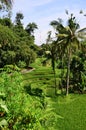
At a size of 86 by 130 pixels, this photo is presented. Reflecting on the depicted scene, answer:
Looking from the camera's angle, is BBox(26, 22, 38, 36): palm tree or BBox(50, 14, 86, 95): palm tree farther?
BBox(26, 22, 38, 36): palm tree

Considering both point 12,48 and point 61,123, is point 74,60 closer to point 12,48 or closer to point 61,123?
point 61,123

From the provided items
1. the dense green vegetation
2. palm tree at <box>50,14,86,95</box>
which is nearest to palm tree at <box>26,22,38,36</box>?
the dense green vegetation

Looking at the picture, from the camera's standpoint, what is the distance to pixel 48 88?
37.4 metres

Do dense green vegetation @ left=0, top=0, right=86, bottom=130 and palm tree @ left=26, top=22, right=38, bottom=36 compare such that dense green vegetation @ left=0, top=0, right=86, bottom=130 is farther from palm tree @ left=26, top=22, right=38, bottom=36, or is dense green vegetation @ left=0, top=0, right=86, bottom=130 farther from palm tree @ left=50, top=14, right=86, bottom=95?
palm tree @ left=26, top=22, right=38, bottom=36

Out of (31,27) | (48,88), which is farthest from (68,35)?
(31,27)

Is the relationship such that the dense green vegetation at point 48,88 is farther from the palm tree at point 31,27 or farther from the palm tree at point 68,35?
the palm tree at point 31,27

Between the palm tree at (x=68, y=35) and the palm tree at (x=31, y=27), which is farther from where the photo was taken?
the palm tree at (x=31, y=27)

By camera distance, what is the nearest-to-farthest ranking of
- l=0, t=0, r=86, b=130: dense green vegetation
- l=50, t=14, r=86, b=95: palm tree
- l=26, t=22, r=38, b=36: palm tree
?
l=0, t=0, r=86, b=130: dense green vegetation → l=50, t=14, r=86, b=95: palm tree → l=26, t=22, r=38, b=36: palm tree

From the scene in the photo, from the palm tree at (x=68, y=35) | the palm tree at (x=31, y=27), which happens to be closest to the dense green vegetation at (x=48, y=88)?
the palm tree at (x=68, y=35)

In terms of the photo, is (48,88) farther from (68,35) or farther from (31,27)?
(31,27)

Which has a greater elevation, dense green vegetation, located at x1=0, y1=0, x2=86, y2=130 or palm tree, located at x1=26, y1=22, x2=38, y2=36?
palm tree, located at x1=26, y1=22, x2=38, y2=36

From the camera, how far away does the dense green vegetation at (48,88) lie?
581 cm

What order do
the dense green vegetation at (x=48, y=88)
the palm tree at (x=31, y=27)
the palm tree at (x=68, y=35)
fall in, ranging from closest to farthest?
the dense green vegetation at (x=48, y=88) → the palm tree at (x=68, y=35) → the palm tree at (x=31, y=27)

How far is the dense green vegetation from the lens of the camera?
581cm
